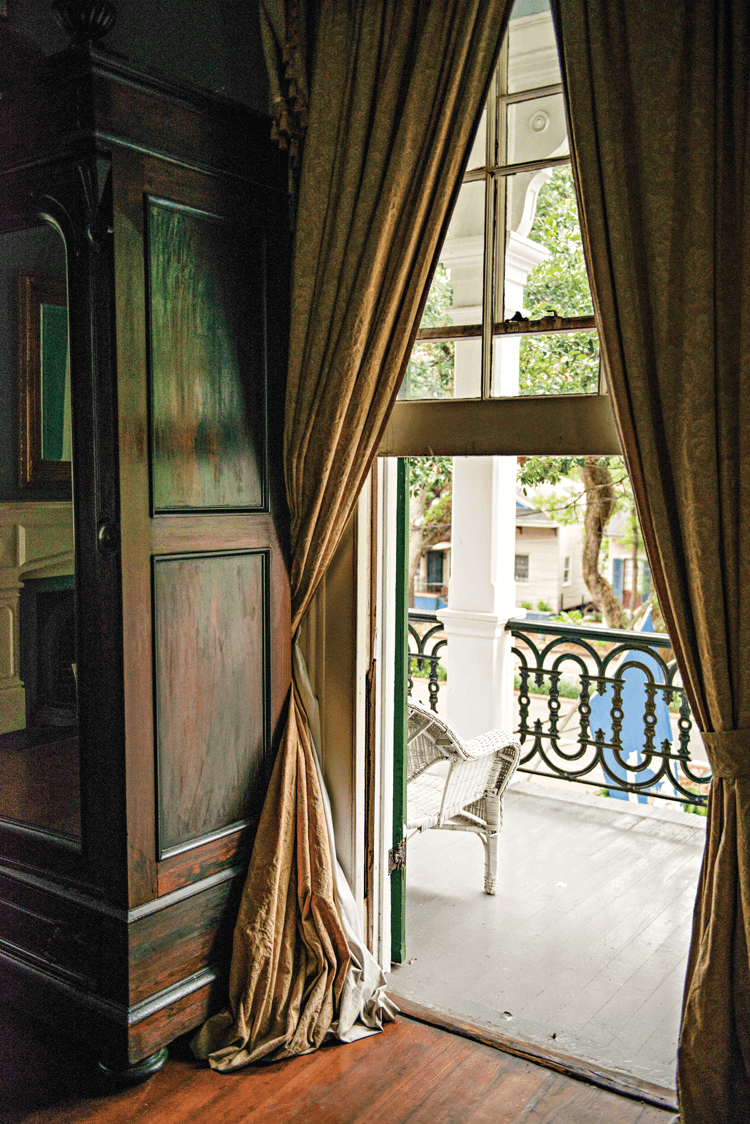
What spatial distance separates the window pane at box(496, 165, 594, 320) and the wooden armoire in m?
0.62

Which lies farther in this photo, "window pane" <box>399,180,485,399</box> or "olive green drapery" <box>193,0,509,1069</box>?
"window pane" <box>399,180,485,399</box>

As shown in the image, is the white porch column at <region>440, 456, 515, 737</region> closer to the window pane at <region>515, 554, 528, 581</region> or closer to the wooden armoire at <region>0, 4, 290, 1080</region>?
the wooden armoire at <region>0, 4, 290, 1080</region>

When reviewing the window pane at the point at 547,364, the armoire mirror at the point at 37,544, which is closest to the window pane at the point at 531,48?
the window pane at the point at 547,364

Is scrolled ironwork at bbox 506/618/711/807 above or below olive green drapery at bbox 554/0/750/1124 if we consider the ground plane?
below

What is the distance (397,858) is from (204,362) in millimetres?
1575

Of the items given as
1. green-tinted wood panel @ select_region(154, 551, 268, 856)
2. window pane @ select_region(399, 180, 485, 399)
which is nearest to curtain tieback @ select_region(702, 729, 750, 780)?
window pane @ select_region(399, 180, 485, 399)

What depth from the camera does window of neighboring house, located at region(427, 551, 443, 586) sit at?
584 inches

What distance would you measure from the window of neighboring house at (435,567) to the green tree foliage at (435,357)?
39.9 ft

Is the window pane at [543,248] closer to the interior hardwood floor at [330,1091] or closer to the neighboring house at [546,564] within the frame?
the interior hardwood floor at [330,1091]

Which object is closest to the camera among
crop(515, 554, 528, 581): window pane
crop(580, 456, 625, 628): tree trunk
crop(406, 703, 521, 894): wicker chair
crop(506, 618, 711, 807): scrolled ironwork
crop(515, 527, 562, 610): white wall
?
A: crop(406, 703, 521, 894): wicker chair

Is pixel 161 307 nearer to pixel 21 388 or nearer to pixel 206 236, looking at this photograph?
pixel 206 236

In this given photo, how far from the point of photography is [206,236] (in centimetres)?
221

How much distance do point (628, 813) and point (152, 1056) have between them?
2776 millimetres

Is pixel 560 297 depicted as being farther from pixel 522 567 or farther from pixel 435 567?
pixel 522 567
